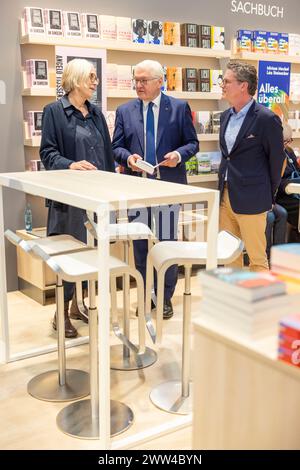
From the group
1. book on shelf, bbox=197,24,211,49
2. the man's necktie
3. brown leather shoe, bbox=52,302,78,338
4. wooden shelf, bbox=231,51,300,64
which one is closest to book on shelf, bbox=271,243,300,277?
brown leather shoe, bbox=52,302,78,338

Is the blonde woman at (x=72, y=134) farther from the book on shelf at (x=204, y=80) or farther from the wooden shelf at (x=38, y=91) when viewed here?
the book on shelf at (x=204, y=80)

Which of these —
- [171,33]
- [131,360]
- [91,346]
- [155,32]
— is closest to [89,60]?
[155,32]

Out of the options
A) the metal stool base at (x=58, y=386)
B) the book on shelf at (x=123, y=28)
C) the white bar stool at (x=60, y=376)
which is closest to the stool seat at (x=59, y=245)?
the white bar stool at (x=60, y=376)

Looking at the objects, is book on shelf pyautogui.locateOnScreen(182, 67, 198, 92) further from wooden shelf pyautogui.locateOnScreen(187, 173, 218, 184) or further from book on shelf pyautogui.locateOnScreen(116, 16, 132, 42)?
wooden shelf pyautogui.locateOnScreen(187, 173, 218, 184)

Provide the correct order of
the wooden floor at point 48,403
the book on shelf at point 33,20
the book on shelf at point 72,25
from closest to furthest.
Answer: the wooden floor at point 48,403 < the book on shelf at point 33,20 < the book on shelf at point 72,25

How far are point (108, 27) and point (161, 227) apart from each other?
1.85m

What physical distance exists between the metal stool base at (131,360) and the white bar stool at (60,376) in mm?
227

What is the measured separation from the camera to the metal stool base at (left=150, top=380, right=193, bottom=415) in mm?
2748

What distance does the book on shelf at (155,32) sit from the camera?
191 inches

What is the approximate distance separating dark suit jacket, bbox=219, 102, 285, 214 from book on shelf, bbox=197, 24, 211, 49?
1.71m

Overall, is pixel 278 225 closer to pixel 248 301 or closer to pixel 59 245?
pixel 59 245

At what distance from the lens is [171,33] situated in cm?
499

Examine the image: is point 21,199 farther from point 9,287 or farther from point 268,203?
point 268,203
